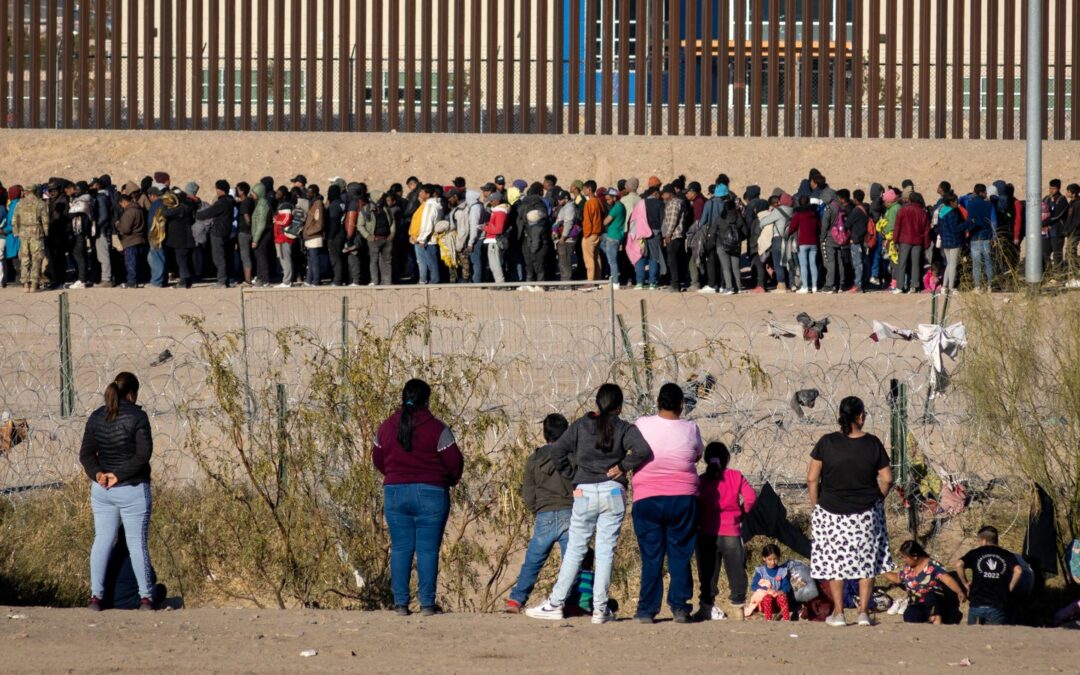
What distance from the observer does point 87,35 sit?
89.4 feet

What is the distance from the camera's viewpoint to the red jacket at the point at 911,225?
63.5ft

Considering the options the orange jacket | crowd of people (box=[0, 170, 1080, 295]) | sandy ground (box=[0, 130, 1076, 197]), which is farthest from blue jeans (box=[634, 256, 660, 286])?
sandy ground (box=[0, 130, 1076, 197])

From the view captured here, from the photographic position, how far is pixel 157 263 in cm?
2031

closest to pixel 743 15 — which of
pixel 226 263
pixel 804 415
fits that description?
pixel 226 263

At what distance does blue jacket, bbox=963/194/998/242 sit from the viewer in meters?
19.2

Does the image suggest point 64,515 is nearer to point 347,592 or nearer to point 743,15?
point 347,592

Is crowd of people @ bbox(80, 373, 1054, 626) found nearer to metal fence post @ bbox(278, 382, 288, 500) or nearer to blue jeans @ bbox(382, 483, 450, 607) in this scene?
blue jeans @ bbox(382, 483, 450, 607)

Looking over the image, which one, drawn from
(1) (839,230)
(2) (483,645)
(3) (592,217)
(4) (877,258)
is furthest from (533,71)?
Answer: (2) (483,645)

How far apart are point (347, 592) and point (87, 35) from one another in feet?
62.7

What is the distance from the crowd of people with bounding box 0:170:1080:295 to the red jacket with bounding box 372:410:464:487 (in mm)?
10744

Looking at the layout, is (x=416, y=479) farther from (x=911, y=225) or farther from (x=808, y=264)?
(x=911, y=225)

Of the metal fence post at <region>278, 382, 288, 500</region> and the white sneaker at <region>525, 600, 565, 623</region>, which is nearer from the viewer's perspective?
the white sneaker at <region>525, 600, 565, 623</region>

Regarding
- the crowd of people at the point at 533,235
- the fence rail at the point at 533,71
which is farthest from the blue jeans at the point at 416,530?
the fence rail at the point at 533,71

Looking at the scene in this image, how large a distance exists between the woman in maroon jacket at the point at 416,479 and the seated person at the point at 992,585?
3.15m
